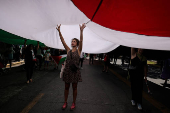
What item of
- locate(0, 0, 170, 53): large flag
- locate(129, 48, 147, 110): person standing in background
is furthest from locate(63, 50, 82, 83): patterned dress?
locate(129, 48, 147, 110): person standing in background

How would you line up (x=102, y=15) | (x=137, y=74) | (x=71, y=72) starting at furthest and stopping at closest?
1. (x=137, y=74)
2. (x=71, y=72)
3. (x=102, y=15)

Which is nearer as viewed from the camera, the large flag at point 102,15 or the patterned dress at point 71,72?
the large flag at point 102,15

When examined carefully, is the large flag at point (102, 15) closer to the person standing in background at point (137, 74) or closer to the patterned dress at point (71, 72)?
the patterned dress at point (71, 72)

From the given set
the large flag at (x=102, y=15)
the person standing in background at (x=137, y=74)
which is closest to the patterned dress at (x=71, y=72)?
the large flag at (x=102, y=15)

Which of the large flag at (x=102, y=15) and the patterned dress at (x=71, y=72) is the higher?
the large flag at (x=102, y=15)

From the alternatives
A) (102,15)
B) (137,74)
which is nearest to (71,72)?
(102,15)

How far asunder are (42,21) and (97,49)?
1.78 metres

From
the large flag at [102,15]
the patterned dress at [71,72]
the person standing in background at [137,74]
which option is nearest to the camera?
the large flag at [102,15]

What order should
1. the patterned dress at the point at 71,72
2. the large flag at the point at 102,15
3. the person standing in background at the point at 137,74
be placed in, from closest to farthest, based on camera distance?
the large flag at the point at 102,15
the patterned dress at the point at 71,72
the person standing in background at the point at 137,74

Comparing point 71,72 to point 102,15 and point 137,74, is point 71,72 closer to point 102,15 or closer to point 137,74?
point 102,15

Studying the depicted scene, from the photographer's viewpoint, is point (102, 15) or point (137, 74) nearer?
point (102, 15)

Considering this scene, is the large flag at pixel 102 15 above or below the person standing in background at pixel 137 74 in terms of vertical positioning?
above

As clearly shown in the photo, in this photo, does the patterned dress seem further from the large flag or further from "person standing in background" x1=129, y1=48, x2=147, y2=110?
"person standing in background" x1=129, y1=48, x2=147, y2=110

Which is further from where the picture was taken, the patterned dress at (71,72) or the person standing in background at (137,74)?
the person standing in background at (137,74)
